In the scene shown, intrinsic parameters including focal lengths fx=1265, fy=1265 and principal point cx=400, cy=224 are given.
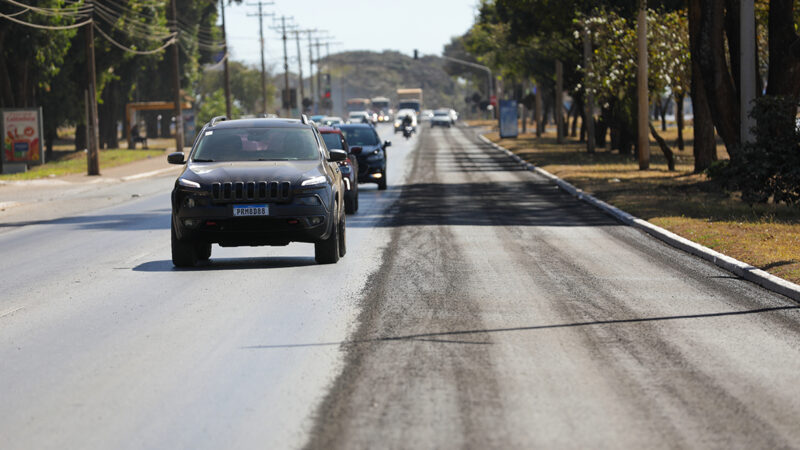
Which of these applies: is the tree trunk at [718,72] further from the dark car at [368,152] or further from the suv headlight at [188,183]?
the suv headlight at [188,183]

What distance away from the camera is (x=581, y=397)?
24.7 ft

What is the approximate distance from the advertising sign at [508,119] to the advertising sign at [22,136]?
1511 inches

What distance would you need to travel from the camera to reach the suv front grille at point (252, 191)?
14.5 m

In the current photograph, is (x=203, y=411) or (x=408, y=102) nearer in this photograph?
(x=203, y=411)

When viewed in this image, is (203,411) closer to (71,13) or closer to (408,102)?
(71,13)

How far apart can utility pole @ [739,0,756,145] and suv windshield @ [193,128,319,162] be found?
459 inches

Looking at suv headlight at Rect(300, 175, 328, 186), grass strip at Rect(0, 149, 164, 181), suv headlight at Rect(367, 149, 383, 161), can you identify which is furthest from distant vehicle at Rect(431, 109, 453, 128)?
suv headlight at Rect(300, 175, 328, 186)

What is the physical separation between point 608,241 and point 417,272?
5102mm

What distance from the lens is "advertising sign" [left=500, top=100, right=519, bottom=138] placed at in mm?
81925

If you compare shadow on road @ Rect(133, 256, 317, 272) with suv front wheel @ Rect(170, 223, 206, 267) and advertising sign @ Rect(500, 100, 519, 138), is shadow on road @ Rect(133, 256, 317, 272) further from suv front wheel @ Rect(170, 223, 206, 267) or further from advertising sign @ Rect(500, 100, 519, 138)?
advertising sign @ Rect(500, 100, 519, 138)

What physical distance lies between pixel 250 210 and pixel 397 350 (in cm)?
562

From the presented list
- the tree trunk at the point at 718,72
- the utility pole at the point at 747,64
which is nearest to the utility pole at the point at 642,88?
the tree trunk at the point at 718,72

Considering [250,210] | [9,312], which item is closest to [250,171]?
[250,210]

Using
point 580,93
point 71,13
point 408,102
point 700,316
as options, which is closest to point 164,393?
point 700,316
